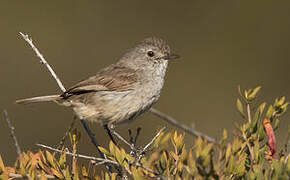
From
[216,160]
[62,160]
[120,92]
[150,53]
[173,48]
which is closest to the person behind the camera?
[216,160]

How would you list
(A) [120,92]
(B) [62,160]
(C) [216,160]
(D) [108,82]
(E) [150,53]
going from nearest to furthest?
(C) [216,160], (B) [62,160], (A) [120,92], (D) [108,82], (E) [150,53]

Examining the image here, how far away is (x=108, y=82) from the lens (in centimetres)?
519

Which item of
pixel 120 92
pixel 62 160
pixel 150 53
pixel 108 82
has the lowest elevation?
pixel 62 160

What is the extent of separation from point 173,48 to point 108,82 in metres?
2.69

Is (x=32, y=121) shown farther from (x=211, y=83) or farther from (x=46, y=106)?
(x=211, y=83)

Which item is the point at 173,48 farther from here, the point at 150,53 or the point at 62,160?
the point at 62,160

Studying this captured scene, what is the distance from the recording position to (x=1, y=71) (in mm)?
7512

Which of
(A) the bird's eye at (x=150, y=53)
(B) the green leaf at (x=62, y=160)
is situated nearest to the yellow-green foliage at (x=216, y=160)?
(B) the green leaf at (x=62, y=160)

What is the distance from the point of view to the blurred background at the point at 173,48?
732 centimetres

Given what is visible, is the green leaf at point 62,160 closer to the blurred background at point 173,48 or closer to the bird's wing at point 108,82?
the bird's wing at point 108,82

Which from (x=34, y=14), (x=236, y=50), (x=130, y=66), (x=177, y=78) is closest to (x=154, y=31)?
(x=177, y=78)

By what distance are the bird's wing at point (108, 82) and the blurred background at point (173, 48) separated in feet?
6.66

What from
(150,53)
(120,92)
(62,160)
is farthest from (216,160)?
(150,53)

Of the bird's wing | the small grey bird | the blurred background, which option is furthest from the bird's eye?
the blurred background
